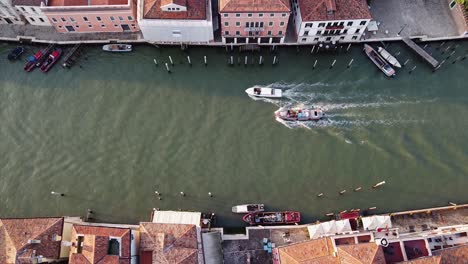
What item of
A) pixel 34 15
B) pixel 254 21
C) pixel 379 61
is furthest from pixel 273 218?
pixel 34 15

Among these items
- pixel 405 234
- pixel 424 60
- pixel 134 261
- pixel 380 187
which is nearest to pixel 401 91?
pixel 424 60

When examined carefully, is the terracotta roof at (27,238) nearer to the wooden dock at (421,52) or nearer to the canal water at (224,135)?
the canal water at (224,135)

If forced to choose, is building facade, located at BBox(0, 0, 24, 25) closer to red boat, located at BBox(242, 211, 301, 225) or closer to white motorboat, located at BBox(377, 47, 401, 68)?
red boat, located at BBox(242, 211, 301, 225)

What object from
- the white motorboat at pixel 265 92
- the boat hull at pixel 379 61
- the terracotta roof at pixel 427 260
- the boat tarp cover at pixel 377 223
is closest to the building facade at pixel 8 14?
the white motorboat at pixel 265 92

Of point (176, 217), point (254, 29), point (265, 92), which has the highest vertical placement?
point (254, 29)

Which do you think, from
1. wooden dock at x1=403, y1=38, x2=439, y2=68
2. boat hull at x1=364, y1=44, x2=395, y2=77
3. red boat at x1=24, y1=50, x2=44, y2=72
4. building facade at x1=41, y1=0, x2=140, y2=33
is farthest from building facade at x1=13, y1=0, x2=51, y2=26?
wooden dock at x1=403, y1=38, x2=439, y2=68

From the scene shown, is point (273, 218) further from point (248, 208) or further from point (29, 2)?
point (29, 2)
